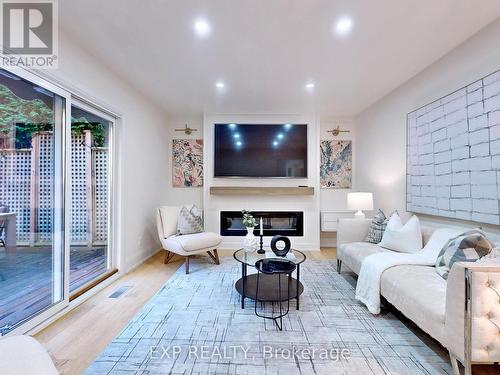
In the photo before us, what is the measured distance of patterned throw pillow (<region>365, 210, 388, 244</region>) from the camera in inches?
120

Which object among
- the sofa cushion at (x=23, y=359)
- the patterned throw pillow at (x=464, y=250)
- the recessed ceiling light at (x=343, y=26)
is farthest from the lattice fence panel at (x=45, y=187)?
the patterned throw pillow at (x=464, y=250)

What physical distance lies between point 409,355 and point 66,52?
12.0 feet

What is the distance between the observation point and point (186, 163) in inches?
190

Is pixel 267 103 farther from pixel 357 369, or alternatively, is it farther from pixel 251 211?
pixel 357 369

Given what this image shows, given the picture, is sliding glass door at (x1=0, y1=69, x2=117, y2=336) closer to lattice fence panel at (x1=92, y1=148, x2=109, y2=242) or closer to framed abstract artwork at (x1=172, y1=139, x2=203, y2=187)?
lattice fence panel at (x1=92, y1=148, x2=109, y2=242)

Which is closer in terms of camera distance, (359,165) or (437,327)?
(437,327)

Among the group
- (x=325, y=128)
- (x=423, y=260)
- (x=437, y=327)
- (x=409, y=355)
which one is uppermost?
(x=325, y=128)

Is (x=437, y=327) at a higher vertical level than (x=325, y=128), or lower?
lower

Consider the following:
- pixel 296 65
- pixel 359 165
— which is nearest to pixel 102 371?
pixel 296 65

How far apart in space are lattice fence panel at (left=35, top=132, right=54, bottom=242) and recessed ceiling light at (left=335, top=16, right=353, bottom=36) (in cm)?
271

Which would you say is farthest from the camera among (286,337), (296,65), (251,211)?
(251,211)

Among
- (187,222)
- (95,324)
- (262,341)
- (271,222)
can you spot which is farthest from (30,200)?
(271,222)

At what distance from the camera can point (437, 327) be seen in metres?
1.56

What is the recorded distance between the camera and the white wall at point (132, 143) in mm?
2361
